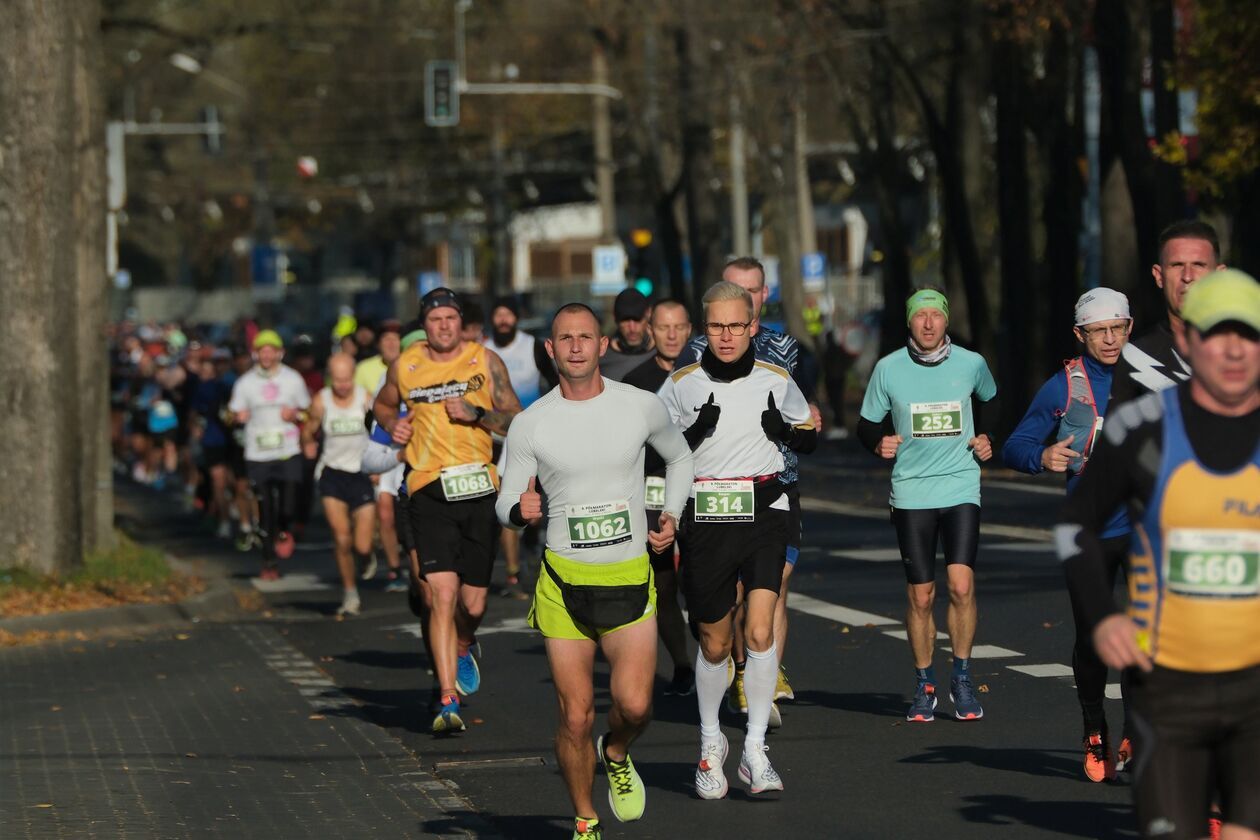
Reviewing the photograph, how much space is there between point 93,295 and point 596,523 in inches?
470

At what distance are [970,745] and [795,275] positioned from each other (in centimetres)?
3503

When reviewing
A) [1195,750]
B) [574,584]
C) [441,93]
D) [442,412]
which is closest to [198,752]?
[442,412]

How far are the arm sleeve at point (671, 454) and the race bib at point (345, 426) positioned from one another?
8.61 meters

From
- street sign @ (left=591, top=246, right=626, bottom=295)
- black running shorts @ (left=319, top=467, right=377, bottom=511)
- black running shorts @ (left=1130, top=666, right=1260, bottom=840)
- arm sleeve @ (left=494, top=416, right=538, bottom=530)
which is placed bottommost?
black running shorts @ (left=319, top=467, right=377, bottom=511)

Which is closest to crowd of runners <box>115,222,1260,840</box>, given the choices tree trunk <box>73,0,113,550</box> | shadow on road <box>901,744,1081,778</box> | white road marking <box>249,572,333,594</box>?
shadow on road <box>901,744,1081,778</box>

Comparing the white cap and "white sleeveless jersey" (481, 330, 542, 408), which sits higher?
the white cap

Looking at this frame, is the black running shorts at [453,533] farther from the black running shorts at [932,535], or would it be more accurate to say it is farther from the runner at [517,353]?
the runner at [517,353]

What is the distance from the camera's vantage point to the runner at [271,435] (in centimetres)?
1861

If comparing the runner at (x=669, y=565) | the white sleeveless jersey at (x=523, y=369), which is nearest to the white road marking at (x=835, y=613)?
the runner at (x=669, y=565)

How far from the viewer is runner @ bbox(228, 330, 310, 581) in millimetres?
18609

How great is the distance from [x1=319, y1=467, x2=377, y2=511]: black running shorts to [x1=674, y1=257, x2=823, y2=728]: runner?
5.72 meters

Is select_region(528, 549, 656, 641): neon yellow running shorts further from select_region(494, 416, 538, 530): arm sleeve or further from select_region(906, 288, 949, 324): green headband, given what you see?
select_region(906, 288, 949, 324): green headband

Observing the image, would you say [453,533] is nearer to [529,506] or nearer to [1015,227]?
[529,506]

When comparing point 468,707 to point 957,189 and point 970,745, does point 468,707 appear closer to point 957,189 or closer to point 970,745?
point 970,745
